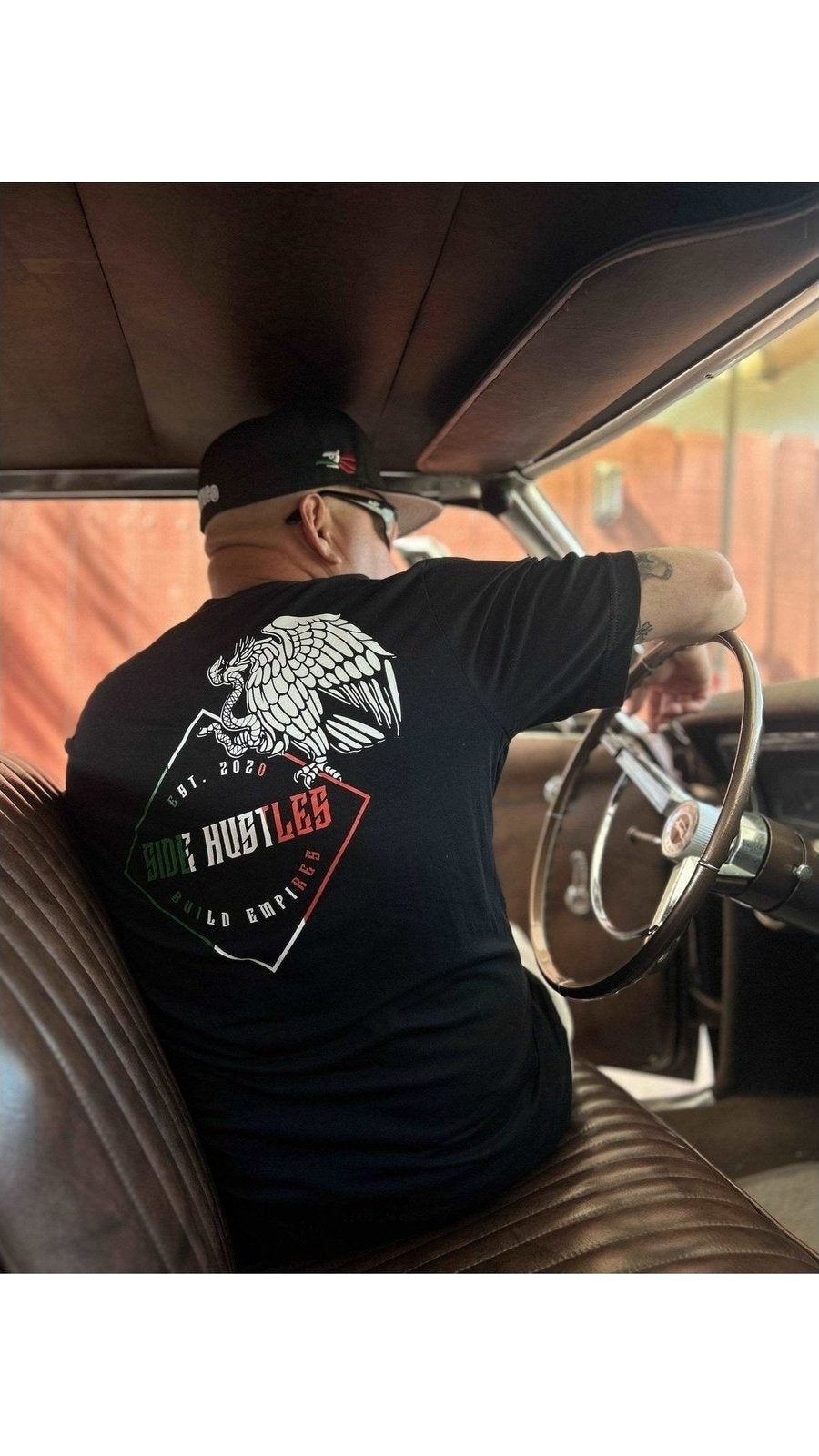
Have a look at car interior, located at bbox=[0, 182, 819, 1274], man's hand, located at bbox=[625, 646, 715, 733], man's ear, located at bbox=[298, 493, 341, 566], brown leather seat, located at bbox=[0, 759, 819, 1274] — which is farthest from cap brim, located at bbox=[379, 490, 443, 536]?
brown leather seat, located at bbox=[0, 759, 819, 1274]

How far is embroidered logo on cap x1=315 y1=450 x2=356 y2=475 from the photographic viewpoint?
48.3 inches

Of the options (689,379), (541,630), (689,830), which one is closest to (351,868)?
(541,630)

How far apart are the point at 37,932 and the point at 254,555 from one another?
548 mm

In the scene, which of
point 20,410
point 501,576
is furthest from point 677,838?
point 20,410

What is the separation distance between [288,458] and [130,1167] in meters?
0.80

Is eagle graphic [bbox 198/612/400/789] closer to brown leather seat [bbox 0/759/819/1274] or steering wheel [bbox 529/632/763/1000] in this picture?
brown leather seat [bbox 0/759/819/1274]

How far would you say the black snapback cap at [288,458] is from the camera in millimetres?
1220

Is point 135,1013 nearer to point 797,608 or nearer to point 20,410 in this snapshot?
point 20,410

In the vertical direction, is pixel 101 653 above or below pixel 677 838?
above

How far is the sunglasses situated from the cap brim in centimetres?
31

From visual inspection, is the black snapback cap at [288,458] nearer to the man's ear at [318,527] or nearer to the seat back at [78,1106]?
the man's ear at [318,527]

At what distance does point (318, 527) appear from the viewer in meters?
→ 1.21

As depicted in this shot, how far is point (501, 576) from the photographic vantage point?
0.99 meters

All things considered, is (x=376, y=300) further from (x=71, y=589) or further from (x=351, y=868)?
(x=71, y=589)
